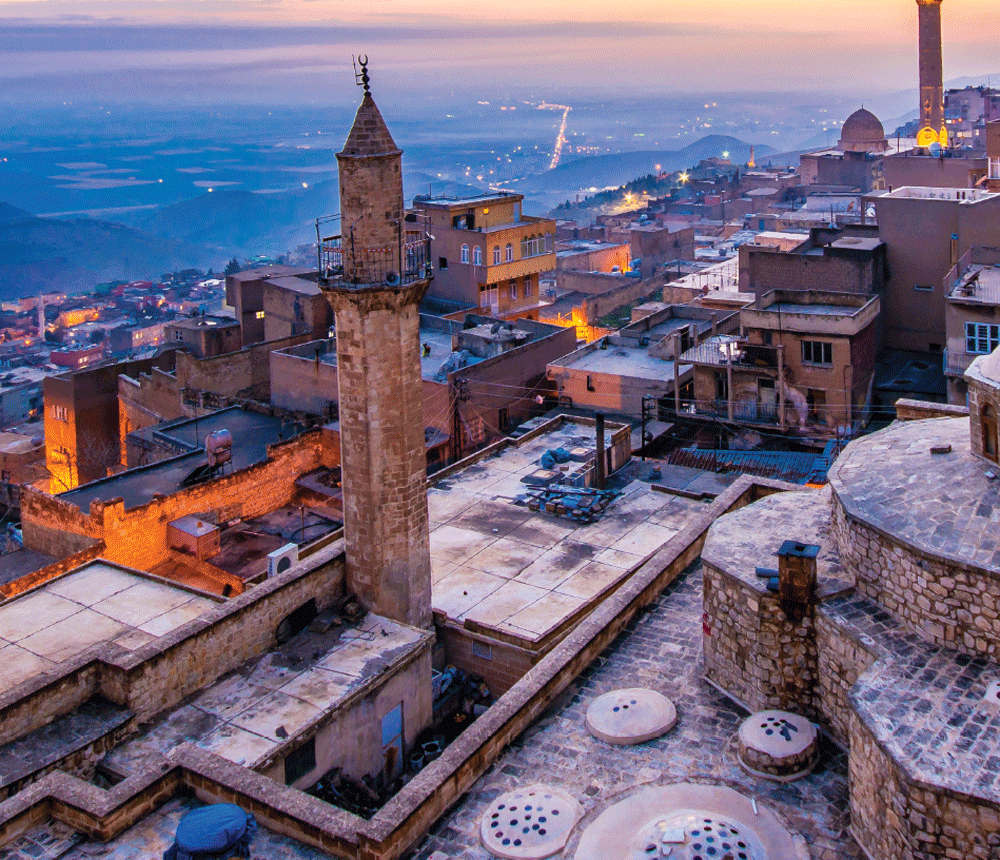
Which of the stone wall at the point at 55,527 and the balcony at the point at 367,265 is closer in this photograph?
the balcony at the point at 367,265

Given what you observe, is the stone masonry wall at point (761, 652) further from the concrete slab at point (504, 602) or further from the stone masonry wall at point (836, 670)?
the concrete slab at point (504, 602)

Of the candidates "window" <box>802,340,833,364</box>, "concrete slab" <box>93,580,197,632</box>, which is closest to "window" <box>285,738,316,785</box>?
"concrete slab" <box>93,580,197,632</box>

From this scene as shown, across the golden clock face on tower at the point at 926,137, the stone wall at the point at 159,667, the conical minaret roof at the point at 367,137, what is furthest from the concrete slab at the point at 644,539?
the golden clock face on tower at the point at 926,137

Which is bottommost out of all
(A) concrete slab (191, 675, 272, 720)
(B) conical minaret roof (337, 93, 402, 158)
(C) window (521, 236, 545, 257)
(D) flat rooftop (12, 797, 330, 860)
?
(A) concrete slab (191, 675, 272, 720)

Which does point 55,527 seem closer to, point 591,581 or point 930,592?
point 591,581

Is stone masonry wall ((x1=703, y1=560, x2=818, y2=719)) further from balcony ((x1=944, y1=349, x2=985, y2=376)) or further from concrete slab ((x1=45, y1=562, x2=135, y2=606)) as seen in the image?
balcony ((x1=944, y1=349, x2=985, y2=376))

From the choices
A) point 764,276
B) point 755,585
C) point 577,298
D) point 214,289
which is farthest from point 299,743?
point 214,289
